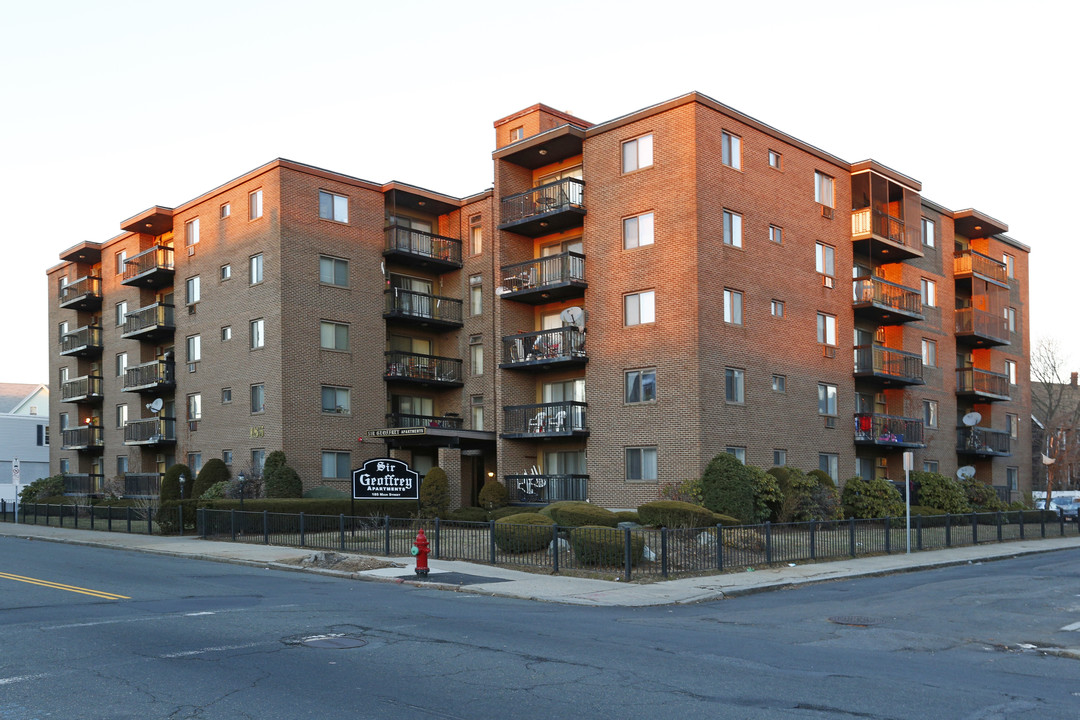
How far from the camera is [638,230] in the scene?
34688 millimetres

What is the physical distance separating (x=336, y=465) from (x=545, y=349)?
1060 cm

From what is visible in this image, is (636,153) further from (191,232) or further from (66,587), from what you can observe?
(66,587)

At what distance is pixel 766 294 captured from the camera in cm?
3578

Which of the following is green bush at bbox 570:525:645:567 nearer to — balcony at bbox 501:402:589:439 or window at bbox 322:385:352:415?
balcony at bbox 501:402:589:439

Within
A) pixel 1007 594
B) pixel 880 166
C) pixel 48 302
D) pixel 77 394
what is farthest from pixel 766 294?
pixel 48 302

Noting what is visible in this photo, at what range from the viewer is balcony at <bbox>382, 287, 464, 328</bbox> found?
42719 mm

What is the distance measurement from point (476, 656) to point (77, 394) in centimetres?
5167

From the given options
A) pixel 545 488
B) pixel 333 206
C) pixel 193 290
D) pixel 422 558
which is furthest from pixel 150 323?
pixel 422 558

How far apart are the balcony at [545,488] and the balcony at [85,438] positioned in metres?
28.2

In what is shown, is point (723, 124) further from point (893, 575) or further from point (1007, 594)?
point (1007, 594)

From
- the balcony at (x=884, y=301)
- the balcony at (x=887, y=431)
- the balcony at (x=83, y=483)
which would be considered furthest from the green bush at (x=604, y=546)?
the balcony at (x=83, y=483)

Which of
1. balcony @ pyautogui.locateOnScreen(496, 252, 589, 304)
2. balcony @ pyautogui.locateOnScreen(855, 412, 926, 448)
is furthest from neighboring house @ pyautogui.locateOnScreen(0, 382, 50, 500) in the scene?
balcony @ pyautogui.locateOnScreen(855, 412, 926, 448)

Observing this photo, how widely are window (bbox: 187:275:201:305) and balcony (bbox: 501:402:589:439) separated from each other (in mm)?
17032

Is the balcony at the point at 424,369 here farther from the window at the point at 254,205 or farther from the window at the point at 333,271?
the window at the point at 254,205
